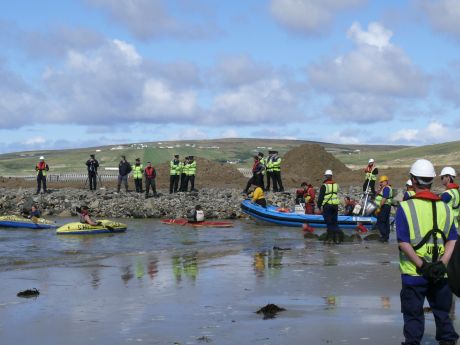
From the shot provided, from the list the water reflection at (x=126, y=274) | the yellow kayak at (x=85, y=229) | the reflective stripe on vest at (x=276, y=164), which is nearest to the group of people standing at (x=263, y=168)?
the reflective stripe on vest at (x=276, y=164)

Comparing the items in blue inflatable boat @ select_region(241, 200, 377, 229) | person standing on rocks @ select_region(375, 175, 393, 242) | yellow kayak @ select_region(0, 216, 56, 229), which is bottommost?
yellow kayak @ select_region(0, 216, 56, 229)

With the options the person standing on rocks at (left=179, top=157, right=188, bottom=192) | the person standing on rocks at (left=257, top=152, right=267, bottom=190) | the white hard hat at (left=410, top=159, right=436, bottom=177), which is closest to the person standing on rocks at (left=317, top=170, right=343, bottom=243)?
the white hard hat at (left=410, top=159, right=436, bottom=177)

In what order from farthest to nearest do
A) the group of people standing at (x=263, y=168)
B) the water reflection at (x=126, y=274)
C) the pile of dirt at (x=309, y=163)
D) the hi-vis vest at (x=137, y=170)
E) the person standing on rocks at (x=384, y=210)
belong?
the pile of dirt at (x=309, y=163) < the hi-vis vest at (x=137, y=170) < the group of people standing at (x=263, y=168) < the person standing on rocks at (x=384, y=210) < the water reflection at (x=126, y=274)

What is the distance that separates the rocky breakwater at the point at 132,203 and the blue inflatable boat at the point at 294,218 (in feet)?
14.2

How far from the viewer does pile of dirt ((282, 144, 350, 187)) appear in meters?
48.9

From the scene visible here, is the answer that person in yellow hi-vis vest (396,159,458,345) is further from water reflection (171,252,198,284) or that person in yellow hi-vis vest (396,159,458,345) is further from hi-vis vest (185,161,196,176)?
hi-vis vest (185,161,196,176)

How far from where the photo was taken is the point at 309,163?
50000mm

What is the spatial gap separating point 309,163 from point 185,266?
117 ft

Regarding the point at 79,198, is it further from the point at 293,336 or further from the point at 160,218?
the point at 293,336

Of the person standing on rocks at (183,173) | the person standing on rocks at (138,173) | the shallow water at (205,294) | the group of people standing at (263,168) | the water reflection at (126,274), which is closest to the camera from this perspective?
the shallow water at (205,294)

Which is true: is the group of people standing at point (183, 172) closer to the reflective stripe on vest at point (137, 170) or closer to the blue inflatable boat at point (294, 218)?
the reflective stripe on vest at point (137, 170)

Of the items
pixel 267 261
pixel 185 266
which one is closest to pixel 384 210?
pixel 267 261

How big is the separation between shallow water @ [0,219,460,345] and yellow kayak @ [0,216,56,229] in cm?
618

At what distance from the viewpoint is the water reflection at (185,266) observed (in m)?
13.3
